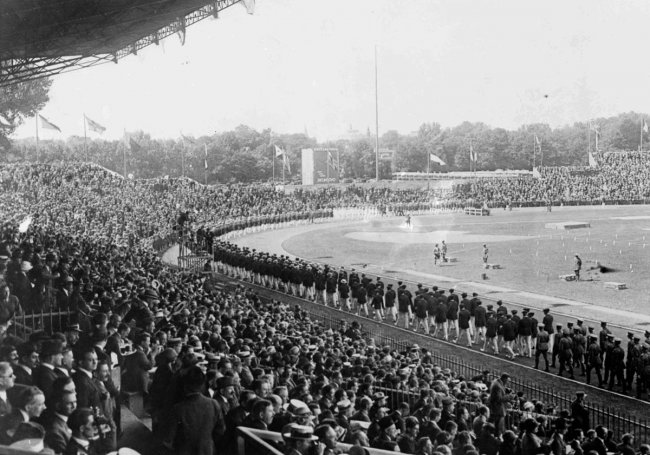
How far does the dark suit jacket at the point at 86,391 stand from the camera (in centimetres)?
730

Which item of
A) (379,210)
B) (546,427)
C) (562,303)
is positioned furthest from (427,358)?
(379,210)

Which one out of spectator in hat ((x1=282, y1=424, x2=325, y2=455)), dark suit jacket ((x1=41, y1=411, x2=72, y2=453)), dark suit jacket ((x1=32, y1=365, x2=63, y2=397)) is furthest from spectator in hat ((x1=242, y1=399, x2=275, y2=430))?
dark suit jacket ((x1=32, y1=365, x2=63, y2=397))

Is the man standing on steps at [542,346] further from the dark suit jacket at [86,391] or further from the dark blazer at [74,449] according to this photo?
the dark blazer at [74,449]

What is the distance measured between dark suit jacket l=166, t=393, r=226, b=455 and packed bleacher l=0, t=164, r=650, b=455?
0.6 inches

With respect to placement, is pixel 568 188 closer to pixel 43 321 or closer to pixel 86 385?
pixel 43 321

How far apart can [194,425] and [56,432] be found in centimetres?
128

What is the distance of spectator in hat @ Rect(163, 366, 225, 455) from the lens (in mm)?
6824

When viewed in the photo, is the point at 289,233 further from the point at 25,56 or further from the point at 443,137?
the point at 443,137

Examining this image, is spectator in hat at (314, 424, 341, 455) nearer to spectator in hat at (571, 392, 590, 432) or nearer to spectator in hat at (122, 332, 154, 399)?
spectator in hat at (122, 332, 154, 399)

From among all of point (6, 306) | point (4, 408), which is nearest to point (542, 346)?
point (6, 306)

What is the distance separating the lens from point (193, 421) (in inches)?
269

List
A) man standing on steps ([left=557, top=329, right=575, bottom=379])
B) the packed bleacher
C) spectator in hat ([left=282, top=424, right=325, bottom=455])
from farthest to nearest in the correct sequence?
1. man standing on steps ([left=557, top=329, right=575, bottom=379])
2. the packed bleacher
3. spectator in hat ([left=282, top=424, right=325, bottom=455])

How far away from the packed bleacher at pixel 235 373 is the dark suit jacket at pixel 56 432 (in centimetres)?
1

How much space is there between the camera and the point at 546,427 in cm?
1152
